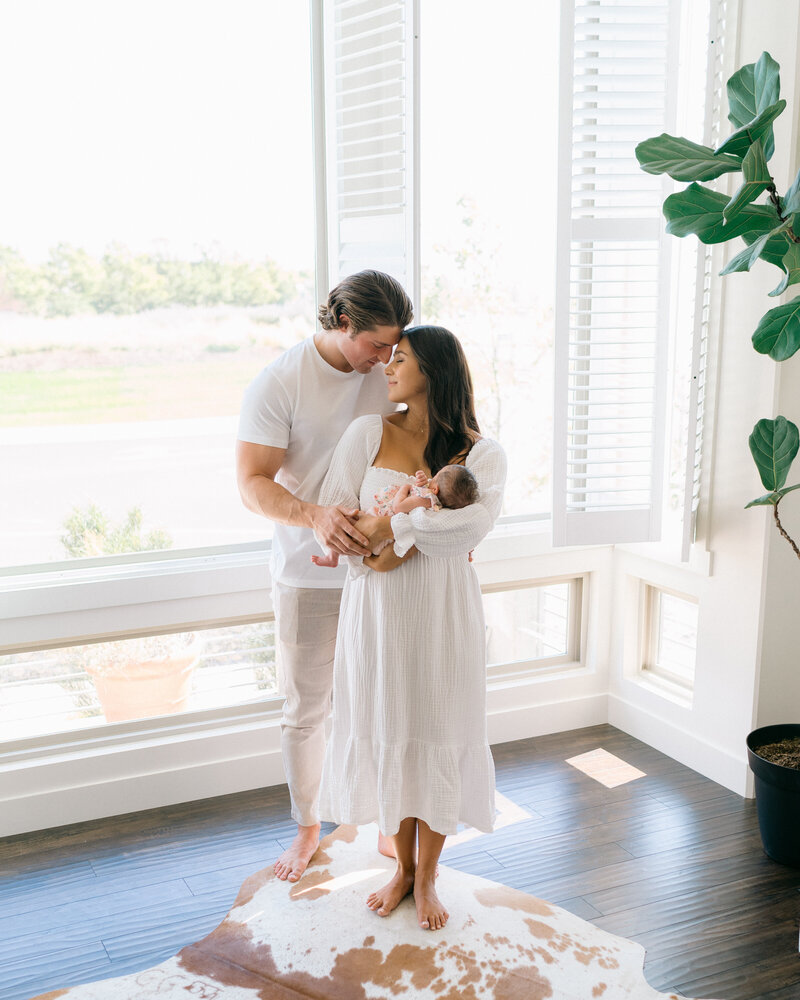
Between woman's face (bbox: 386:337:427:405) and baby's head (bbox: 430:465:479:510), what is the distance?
222mm

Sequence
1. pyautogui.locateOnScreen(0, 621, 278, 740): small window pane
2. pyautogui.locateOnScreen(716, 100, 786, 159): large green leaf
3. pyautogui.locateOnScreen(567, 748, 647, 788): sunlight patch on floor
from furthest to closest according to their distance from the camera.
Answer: pyautogui.locateOnScreen(567, 748, 647, 788): sunlight patch on floor < pyautogui.locateOnScreen(0, 621, 278, 740): small window pane < pyautogui.locateOnScreen(716, 100, 786, 159): large green leaf

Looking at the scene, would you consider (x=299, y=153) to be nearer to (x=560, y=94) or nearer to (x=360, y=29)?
(x=360, y=29)

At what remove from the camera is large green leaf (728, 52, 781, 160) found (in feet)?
6.74

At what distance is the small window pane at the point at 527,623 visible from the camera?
352 cm

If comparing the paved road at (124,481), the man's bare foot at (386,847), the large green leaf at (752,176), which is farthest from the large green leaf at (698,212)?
the man's bare foot at (386,847)

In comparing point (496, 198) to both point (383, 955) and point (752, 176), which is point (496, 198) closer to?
point (752, 176)

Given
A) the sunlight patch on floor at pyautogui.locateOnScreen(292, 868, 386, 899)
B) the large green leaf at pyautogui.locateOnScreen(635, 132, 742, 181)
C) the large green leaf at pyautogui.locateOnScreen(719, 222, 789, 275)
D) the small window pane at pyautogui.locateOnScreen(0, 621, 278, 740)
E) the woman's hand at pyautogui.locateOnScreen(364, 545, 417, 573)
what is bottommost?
the sunlight patch on floor at pyautogui.locateOnScreen(292, 868, 386, 899)

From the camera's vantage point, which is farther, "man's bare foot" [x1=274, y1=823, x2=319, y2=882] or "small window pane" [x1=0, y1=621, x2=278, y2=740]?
"small window pane" [x1=0, y1=621, x2=278, y2=740]

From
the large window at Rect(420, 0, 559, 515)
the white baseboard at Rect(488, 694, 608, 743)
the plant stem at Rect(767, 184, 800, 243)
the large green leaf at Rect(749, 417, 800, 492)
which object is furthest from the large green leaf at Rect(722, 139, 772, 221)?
the white baseboard at Rect(488, 694, 608, 743)

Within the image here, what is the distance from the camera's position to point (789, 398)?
2.79 meters

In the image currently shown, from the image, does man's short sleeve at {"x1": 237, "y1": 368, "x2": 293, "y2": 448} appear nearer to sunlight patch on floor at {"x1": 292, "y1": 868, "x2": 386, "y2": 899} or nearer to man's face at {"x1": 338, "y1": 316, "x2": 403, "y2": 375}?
man's face at {"x1": 338, "y1": 316, "x2": 403, "y2": 375}

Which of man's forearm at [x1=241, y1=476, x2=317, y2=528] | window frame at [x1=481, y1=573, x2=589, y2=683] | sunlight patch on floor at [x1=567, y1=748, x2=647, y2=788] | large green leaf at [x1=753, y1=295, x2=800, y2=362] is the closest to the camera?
large green leaf at [x1=753, y1=295, x2=800, y2=362]

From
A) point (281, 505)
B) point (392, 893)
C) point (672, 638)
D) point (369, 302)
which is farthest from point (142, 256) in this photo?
point (672, 638)

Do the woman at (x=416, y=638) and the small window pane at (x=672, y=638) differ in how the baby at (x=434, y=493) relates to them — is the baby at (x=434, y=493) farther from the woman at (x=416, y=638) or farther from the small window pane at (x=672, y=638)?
the small window pane at (x=672, y=638)
